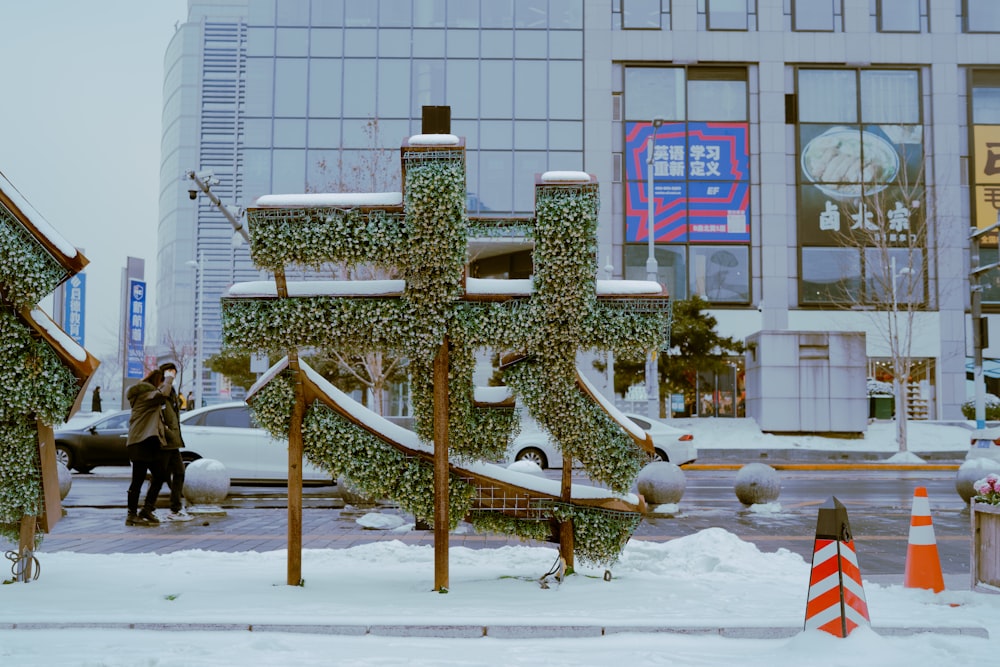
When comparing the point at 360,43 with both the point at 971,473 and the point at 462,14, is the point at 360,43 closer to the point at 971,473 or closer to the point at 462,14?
the point at 462,14

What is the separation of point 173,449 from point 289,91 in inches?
1198

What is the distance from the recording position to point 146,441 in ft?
41.1

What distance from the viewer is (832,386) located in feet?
105

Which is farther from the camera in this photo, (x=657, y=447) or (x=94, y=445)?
(x=657, y=447)

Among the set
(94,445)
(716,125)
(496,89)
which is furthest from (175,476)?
(716,125)

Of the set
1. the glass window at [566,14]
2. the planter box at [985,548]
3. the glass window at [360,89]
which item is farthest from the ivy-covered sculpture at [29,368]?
the glass window at [566,14]

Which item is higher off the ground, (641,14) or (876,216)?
(641,14)

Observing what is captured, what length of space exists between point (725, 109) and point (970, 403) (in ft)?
49.9

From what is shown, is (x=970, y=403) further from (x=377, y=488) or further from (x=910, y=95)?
(x=377, y=488)

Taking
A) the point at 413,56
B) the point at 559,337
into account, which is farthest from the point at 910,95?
the point at 559,337

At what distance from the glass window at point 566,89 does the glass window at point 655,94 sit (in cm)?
202

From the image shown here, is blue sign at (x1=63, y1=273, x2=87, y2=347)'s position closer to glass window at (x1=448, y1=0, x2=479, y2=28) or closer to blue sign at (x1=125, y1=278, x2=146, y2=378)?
blue sign at (x1=125, y1=278, x2=146, y2=378)

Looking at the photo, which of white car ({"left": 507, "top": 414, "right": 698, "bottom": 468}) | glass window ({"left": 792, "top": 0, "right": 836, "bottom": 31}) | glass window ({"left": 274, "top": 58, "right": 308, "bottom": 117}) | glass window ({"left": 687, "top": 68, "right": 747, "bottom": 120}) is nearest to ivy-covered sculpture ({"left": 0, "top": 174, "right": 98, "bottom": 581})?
white car ({"left": 507, "top": 414, "right": 698, "bottom": 468})

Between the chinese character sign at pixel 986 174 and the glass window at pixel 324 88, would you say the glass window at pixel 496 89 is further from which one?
the chinese character sign at pixel 986 174
